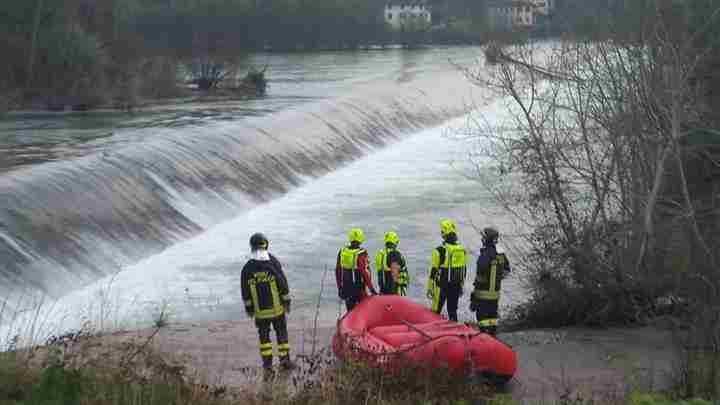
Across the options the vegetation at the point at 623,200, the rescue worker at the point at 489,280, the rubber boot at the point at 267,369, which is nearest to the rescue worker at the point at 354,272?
the rescue worker at the point at 489,280

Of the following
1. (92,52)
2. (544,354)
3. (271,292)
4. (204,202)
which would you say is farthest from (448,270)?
(92,52)

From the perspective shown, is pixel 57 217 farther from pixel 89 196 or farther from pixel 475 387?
pixel 475 387

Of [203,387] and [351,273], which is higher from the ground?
[203,387]

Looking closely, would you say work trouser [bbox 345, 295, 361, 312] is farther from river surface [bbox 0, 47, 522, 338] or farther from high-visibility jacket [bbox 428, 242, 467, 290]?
river surface [bbox 0, 47, 522, 338]

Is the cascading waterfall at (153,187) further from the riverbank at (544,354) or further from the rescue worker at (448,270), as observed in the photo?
the rescue worker at (448,270)

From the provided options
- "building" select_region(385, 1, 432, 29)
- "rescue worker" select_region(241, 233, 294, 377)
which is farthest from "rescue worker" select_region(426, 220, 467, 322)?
"building" select_region(385, 1, 432, 29)

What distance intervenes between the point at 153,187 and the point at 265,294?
41.7ft

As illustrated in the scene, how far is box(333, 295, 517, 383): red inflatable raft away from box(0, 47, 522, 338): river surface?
0.75 metres

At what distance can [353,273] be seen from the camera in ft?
41.3

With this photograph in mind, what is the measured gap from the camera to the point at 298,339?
14.0 metres

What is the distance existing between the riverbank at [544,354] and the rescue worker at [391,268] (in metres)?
1.05

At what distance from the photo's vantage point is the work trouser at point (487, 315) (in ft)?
41.2

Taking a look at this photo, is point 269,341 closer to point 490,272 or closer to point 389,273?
point 389,273

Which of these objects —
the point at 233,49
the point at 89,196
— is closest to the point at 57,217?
the point at 89,196
